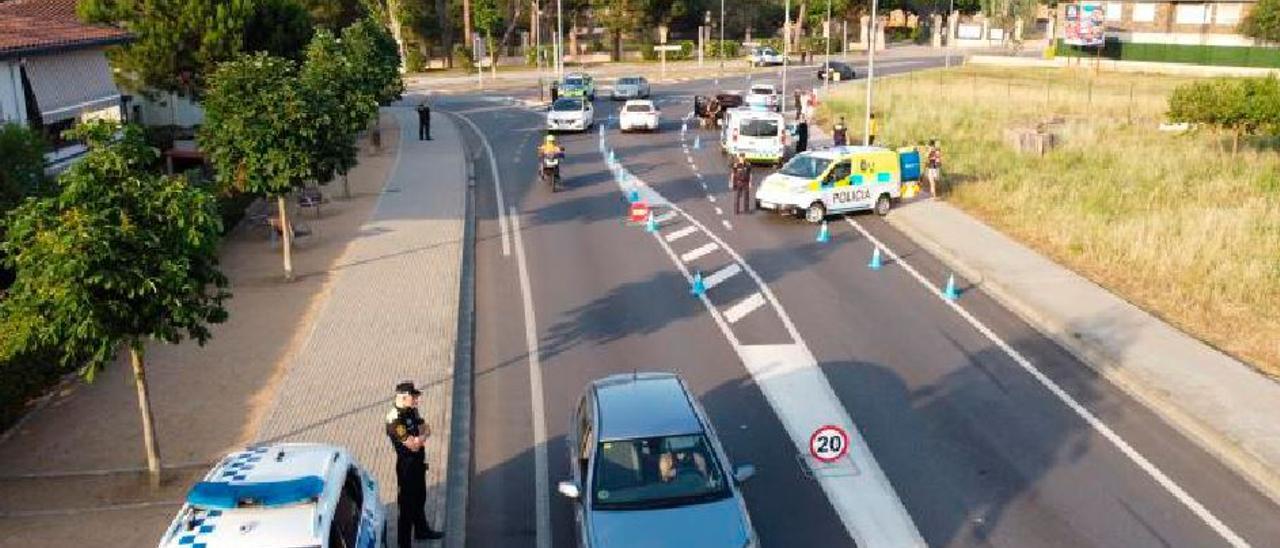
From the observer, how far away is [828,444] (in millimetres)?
12539

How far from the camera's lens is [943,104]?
51438mm

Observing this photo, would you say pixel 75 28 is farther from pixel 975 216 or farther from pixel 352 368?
pixel 975 216

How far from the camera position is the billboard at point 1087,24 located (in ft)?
260

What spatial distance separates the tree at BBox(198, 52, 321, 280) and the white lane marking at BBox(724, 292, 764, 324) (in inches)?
335

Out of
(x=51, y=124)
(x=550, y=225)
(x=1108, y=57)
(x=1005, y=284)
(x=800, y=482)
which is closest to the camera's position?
(x=800, y=482)

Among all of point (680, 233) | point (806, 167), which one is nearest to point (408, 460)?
point (680, 233)

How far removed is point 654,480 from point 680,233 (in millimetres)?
15941

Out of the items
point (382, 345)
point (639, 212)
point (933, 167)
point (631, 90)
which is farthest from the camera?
point (631, 90)

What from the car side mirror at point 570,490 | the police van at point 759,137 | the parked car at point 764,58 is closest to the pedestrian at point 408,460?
the car side mirror at point 570,490

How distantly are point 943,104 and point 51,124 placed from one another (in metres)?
37.9

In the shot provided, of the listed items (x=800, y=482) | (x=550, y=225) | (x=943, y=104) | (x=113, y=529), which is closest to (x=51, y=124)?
(x=550, y=225)

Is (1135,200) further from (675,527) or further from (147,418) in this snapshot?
(147,418)

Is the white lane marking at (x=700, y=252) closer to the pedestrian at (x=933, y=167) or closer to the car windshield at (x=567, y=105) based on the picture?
the pedestrian at (x=933, y=167)

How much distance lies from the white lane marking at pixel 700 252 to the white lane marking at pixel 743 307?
311cm
